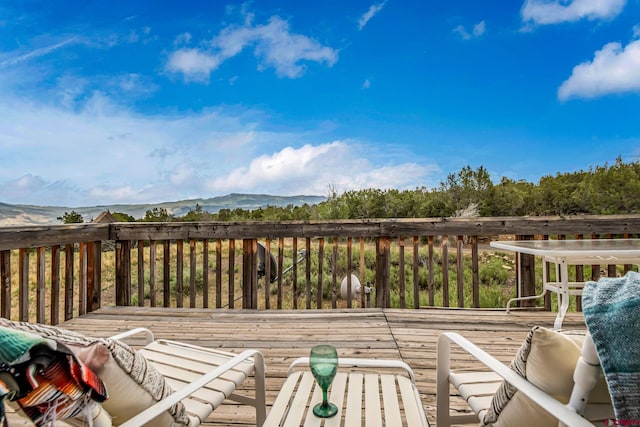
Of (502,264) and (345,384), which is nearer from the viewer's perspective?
(345,384)

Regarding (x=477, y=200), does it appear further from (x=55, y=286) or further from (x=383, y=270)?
(x=55, y=286)

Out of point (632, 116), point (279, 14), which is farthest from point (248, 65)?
point (632, 116)

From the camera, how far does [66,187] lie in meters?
16.0

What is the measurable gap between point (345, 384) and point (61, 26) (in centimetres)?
1260

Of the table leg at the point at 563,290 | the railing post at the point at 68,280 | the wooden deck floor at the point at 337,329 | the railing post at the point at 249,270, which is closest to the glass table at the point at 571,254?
the table leg at the point at 563,290

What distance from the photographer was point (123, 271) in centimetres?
391

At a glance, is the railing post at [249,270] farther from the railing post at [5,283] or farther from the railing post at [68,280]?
the railing post at [5,283]

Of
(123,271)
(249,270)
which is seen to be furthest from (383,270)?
(123,271)

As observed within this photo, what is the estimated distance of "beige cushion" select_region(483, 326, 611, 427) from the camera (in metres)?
0.87

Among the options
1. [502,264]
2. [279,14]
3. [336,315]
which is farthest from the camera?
[279,14]

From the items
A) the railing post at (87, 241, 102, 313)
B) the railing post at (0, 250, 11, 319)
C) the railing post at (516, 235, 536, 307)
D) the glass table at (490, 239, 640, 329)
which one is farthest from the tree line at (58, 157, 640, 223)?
the glass table at (490, 239, 640, 329)

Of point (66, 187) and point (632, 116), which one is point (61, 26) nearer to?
point (66, 187)

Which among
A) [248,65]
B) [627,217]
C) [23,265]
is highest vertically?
[248,65]

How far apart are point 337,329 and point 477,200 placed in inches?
232
